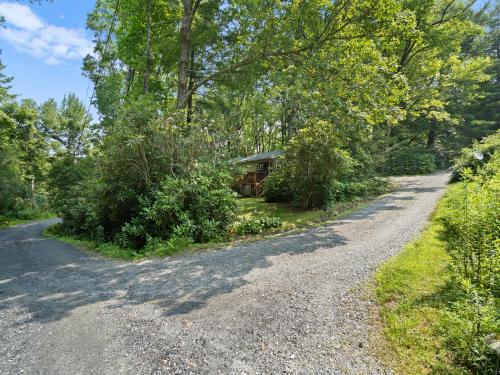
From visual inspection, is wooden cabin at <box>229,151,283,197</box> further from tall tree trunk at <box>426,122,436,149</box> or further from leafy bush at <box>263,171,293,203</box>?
tall tree trunk at <box>426,122,436,149</box>

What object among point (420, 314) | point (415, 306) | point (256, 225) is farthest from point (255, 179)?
point (420, 314)

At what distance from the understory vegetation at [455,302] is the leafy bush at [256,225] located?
4185 mm

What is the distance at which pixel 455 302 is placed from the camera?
2.99 metres

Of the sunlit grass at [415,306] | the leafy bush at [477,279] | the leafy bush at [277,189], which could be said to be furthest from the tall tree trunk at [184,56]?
the leafy bush at [477,279]

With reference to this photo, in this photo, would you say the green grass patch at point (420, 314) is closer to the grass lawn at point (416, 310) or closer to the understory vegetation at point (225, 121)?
the grass lawn at point (416, 310)

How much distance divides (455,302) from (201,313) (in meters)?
2.84

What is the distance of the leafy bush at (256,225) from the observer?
8.30 m

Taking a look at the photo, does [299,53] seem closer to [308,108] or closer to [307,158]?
[308,108]

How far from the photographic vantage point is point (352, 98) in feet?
30.5

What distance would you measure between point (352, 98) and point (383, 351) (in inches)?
325

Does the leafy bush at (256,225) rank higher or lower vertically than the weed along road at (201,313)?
higher

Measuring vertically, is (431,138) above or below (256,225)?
above

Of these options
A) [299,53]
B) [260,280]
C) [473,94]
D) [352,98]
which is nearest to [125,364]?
[260,280]

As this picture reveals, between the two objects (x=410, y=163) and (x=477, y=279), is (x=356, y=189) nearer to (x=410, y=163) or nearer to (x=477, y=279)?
(x=477, y=279)
